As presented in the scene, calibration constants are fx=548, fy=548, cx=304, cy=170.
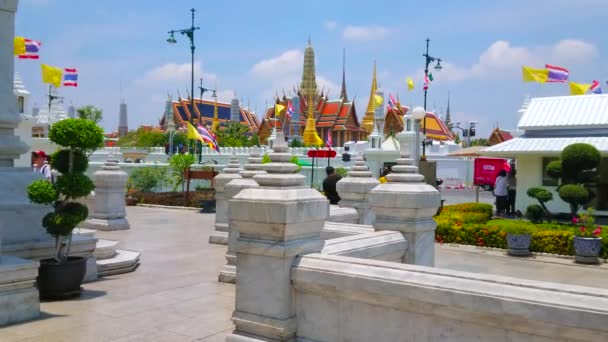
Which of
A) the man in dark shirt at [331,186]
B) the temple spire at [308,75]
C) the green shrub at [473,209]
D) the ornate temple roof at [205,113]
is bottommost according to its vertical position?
the green shrub at [473,209]

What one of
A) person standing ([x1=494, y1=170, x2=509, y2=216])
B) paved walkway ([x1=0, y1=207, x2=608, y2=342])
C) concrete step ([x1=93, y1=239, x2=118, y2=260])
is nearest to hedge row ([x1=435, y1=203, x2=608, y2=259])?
paved walkway ([x1=0, y1=207, x2=608, y2=342])

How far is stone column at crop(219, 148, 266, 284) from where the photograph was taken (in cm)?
866

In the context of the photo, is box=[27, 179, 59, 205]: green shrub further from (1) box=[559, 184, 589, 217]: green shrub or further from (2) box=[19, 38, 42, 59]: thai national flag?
(2) box=[19, 38, 42, 59]: thai national flag

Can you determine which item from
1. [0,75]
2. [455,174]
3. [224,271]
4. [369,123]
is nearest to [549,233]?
[224,271]

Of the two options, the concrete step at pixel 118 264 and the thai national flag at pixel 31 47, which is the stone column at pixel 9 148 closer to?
the concrete step at pixel 118 264

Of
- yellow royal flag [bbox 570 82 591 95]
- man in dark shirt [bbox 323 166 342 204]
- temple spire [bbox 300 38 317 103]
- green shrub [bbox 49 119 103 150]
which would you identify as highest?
temple spire [bbox 300 38 317 103]

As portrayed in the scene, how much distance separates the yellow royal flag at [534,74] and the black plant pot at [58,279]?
23.0m

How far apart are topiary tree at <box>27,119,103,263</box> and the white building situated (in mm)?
15487

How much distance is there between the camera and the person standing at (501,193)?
64.8ft

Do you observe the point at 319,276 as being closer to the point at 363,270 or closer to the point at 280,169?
the point at 363,270

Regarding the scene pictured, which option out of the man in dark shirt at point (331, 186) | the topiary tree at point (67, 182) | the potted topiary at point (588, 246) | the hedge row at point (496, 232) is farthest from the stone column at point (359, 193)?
the topiary tree at point (67, 182)

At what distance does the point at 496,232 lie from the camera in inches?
531

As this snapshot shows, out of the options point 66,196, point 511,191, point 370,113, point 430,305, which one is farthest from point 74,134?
point 370,113

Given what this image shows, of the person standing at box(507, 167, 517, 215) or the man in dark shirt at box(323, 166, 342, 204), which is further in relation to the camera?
the person standing at box(507, 167, 517, 215)
